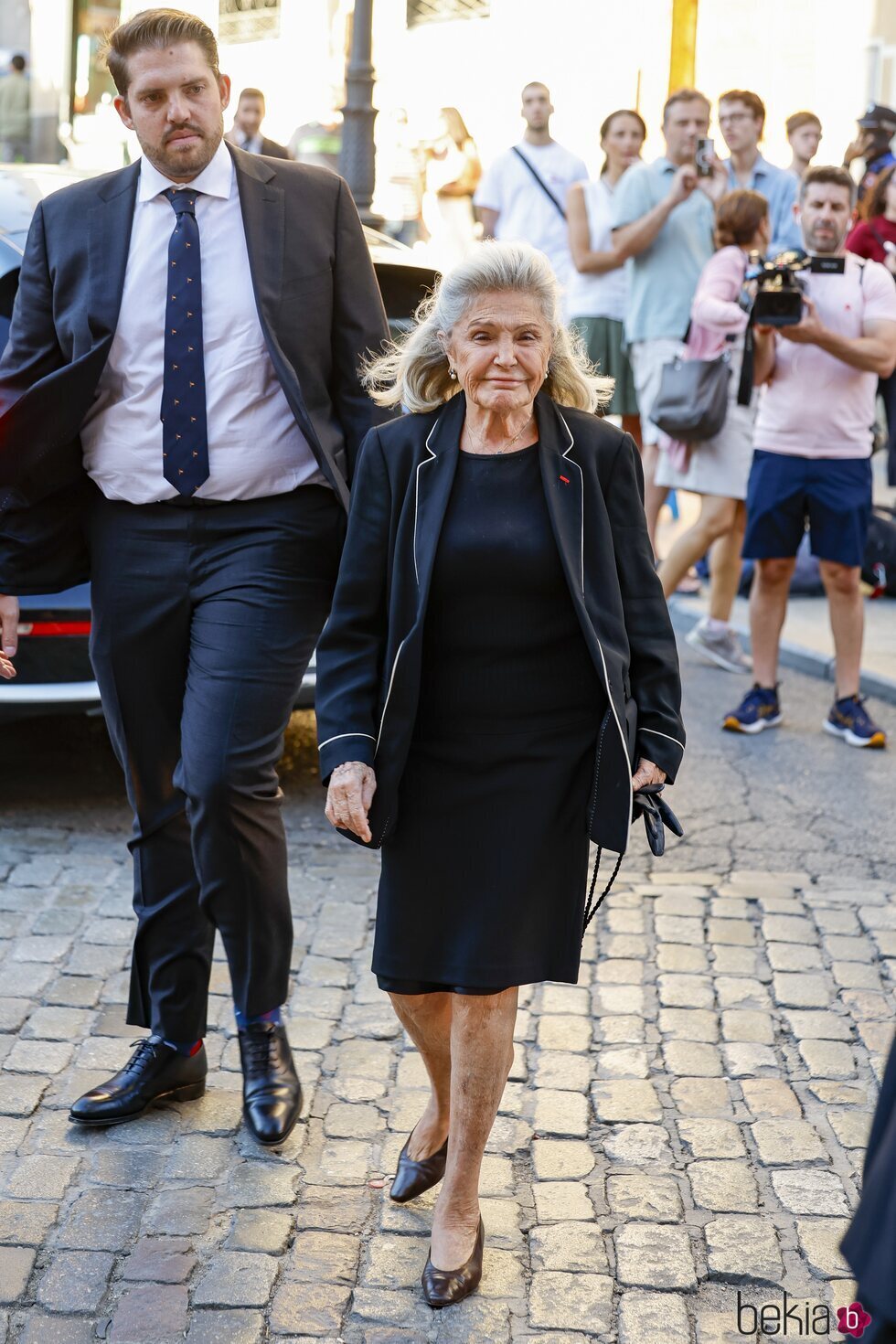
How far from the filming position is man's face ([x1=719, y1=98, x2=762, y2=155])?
9078mm

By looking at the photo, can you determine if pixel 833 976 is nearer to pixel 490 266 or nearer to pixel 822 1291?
pixel 822 1291

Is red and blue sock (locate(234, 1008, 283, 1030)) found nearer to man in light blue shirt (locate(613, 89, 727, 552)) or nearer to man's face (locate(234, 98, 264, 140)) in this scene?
man in light blue shirt (locate(613, 89, 727, 552))

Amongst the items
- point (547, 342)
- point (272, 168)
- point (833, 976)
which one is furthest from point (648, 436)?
point (547, 342)

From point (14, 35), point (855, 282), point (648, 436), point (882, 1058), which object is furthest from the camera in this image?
point (14, 35)

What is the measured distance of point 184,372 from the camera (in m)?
3.59

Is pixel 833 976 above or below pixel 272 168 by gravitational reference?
below

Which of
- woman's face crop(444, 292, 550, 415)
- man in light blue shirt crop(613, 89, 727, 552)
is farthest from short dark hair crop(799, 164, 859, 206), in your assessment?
woman's face crop(444, 292, 550, 415)

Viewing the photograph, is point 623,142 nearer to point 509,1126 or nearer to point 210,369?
point 210,369

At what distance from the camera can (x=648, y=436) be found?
8664 mm

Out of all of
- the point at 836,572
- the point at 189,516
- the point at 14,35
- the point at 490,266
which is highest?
the point at 14,35

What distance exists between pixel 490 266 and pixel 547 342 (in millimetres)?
172

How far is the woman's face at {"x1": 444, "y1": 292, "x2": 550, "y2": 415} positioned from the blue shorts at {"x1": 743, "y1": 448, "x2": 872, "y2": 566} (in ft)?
12.9

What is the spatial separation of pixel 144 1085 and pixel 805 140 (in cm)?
862

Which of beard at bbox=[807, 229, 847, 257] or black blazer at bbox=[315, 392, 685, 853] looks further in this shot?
beard at bbox=[807, 229, 847, 257]
